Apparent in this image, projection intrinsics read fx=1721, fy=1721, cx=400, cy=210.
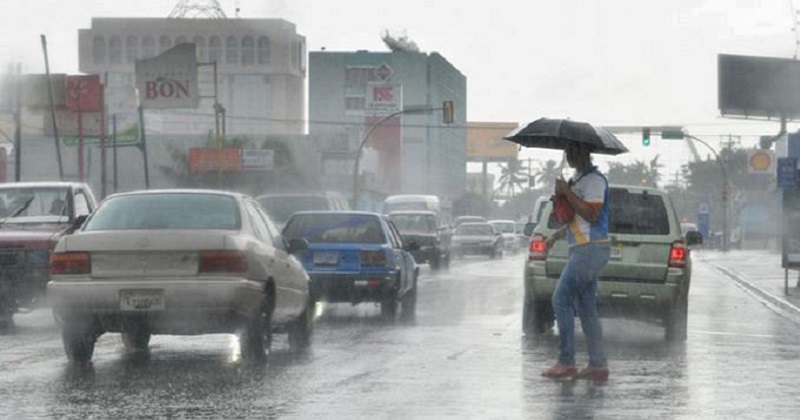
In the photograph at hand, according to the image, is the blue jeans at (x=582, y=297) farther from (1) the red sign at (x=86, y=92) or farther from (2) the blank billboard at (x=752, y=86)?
(2) the blank billboard at (x=752, y=86)

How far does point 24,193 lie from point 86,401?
1072 cm

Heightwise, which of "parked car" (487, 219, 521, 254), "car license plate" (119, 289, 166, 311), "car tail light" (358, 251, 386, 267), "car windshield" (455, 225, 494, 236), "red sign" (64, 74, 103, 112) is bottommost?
"parked car" (487, 219, 521, 254)

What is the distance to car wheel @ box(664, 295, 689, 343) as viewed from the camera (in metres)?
18.8

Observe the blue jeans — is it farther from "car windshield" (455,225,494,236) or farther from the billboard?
the billboard

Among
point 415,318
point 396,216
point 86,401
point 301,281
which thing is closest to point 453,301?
point 415,318

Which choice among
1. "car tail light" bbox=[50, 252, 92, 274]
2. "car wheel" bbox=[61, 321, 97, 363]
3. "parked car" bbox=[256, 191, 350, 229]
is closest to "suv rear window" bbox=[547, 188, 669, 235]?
"car wheel" bbox=[61, 321, 97, 363]

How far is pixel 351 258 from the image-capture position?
23125mm

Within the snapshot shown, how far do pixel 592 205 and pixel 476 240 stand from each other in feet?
174

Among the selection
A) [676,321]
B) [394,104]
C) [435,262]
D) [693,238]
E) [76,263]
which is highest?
[394,104]

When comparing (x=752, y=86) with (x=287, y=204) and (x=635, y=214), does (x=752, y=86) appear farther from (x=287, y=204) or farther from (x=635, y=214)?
(x=635, y=214)

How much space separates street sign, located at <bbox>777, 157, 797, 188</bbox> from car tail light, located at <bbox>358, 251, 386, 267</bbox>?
1503 cm

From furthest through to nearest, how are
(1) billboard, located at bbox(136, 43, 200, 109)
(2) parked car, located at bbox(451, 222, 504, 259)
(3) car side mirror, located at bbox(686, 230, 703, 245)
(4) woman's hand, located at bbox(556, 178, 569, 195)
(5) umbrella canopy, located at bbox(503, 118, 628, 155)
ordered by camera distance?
1. (1) billboard, located at bbox(136, 43, 200, 109)
2. (2) parked car, located at bbox(451, 222, 504, 259)
3. (3) car side mirror, located at bbox(686, 230, 703, 245)
4. (5) umbrella canopy, located at bbox(503, 118, 628, 155)
5. (4) woman's hand, located at bbox(556, 178, 569, 195)

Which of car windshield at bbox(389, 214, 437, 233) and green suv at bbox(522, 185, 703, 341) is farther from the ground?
green suv at bbox(522, 185, 703, 341)

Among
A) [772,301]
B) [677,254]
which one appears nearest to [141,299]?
[677,254]
